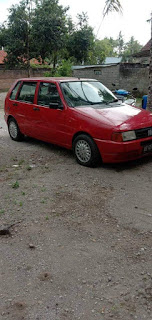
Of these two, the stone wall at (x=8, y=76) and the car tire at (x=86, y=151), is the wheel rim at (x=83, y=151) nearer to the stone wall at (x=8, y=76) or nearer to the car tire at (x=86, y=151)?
the car tire at (x=86, y=151)

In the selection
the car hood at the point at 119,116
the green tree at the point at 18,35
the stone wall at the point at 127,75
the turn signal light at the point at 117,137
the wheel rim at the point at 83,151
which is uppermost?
the green tree at the point at 18,35

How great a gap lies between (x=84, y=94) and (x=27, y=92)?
170cm

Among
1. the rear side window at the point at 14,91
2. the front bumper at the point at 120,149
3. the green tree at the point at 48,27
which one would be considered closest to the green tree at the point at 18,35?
the green tree at the point at 48,27

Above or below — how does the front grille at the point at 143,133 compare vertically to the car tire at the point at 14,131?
above

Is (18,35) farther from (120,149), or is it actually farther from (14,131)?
(120,149)

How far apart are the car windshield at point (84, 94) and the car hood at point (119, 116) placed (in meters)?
0.25

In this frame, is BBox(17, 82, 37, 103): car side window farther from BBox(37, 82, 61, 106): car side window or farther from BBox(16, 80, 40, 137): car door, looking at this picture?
BBox(37, 82, 61, 106): car side window

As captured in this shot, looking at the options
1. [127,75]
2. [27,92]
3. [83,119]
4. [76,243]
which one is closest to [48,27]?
[127,75]

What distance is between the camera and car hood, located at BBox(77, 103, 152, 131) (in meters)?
5.47

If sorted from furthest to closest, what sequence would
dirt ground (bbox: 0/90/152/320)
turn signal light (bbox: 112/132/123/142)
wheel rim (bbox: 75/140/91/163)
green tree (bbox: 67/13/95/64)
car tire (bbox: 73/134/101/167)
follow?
green tree (bbox: 67/13/95/64) → wheel rim (bbox: 75/140/91/163) → car tire (bbox: 73/134/101/167) → turn signal light (bbox: 112/132/123/142) → dirt ground (bbox: 0/90/152/320)

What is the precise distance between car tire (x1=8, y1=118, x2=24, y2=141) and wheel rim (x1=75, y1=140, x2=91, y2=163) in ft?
8.30

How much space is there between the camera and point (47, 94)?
6.72m

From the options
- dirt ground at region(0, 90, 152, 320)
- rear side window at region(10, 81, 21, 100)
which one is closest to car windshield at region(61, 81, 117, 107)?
dirt ground at region(0, 90, 152, 320)

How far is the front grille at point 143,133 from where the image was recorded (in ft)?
18.2
